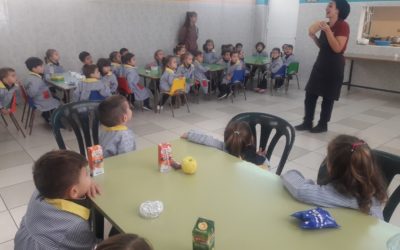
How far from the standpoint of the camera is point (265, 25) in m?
9.74

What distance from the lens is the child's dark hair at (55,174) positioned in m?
1.39

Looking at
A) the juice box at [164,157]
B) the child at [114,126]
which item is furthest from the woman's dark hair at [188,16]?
the juice box at [164,157]

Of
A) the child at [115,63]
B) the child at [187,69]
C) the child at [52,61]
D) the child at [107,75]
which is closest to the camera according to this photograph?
the child at [107,75]

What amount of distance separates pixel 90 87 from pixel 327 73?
3.35 metres

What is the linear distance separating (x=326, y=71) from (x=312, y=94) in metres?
0.40

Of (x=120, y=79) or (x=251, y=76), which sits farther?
(x=251, y=76)

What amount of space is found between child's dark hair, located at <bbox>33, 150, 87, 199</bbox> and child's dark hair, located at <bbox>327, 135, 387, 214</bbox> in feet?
3.99

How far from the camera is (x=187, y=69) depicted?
6.23 meters

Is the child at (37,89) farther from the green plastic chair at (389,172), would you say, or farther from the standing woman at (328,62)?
the green plastic chair at (389,172)

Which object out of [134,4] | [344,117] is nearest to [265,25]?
[134,4]

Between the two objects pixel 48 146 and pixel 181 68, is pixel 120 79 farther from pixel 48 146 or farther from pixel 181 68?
pixel 48 146

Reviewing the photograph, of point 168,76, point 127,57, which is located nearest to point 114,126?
point 168,76

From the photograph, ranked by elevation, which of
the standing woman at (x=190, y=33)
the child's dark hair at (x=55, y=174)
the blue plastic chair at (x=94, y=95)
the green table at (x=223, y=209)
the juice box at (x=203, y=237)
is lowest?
the blue plastic chair at (x=94, y=95)

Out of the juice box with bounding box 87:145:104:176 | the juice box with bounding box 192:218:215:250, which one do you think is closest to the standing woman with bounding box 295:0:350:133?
the juice box with bounding box 87:145:104:176
